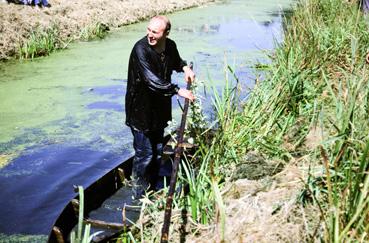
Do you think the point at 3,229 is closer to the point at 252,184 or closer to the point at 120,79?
the point at 252,184

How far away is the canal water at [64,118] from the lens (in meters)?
3.92

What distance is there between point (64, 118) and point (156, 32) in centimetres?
329

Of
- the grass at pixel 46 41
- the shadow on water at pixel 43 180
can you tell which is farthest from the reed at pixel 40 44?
the shadow on water at pixel 43 180

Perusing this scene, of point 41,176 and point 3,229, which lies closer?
point 3,229

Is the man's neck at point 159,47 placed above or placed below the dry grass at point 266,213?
above

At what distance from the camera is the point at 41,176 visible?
4.34 m

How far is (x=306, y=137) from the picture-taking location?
3.26m

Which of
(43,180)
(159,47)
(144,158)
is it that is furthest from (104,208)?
(159,47)

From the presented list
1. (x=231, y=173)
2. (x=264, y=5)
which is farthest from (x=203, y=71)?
(x=264, y=5)

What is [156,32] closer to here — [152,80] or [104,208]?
[152,80]

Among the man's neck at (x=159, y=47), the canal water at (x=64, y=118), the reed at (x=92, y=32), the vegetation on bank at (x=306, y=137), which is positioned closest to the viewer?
the vegetation on bank at (x=306, y=137)

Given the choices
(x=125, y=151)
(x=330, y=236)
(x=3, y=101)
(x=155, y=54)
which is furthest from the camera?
(x=3, y=101)

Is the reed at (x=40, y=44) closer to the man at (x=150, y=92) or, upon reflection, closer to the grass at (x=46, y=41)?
the grass at (x=46, y=41)

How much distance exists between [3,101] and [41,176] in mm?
2429
